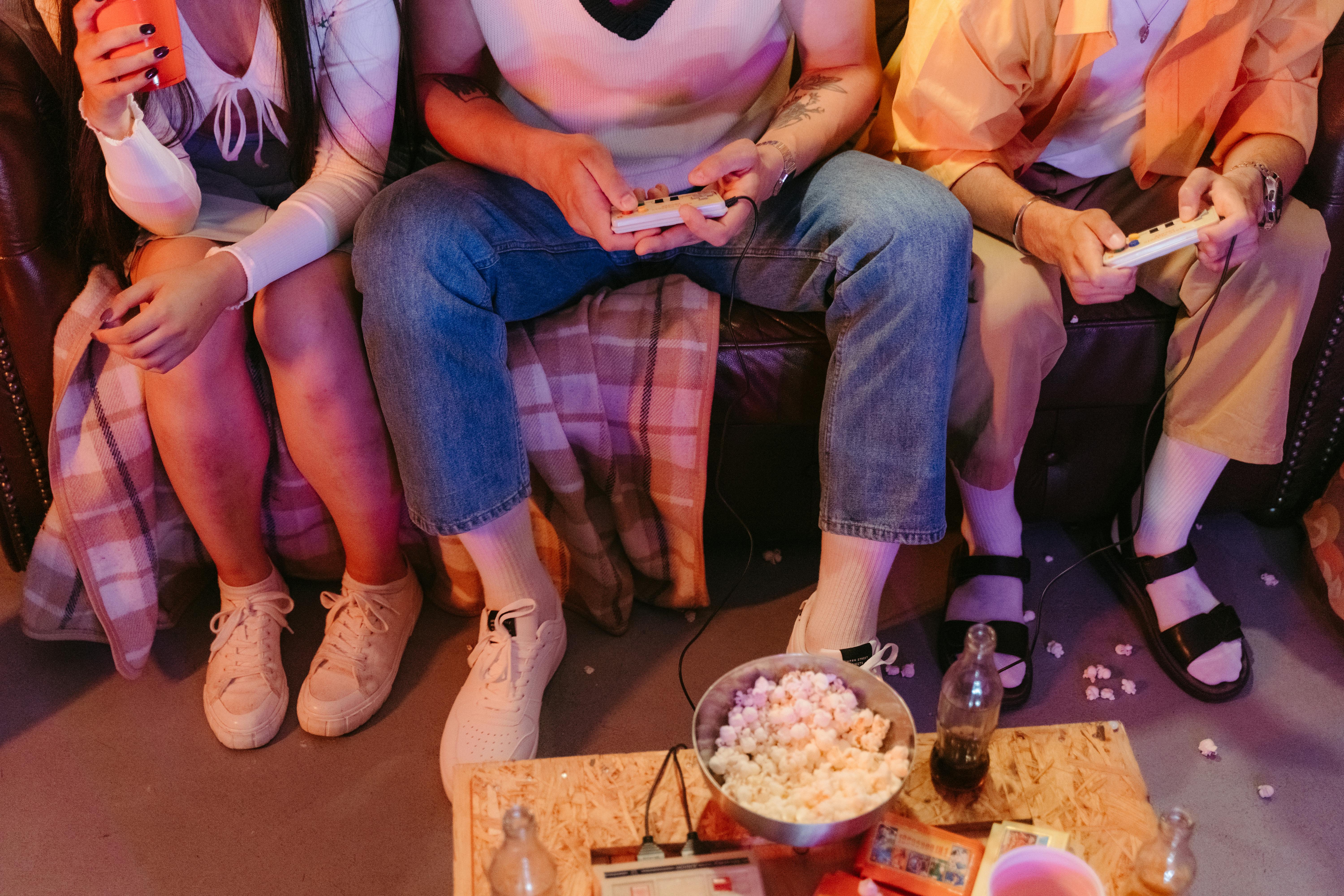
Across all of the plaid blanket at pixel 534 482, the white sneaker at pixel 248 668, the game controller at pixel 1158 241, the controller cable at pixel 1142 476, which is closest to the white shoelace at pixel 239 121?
the plaid blanket at pixel 534 482

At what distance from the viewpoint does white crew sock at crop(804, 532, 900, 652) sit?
124 centimetres

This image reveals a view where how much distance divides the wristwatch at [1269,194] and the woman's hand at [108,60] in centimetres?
124

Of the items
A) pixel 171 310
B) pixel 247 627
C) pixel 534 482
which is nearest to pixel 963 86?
pixel 534 482

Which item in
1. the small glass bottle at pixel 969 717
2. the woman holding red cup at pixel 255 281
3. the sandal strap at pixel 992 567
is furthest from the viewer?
the sandal strap at pixel 992 567

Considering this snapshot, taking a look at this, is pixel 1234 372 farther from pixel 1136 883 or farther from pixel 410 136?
pixel 410 136

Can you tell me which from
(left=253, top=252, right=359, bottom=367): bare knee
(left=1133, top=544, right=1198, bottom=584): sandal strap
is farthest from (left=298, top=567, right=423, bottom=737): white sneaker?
(left=1133, top=544, right=1198, bottom=584): sandal strap

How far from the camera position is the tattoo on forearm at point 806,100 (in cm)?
133

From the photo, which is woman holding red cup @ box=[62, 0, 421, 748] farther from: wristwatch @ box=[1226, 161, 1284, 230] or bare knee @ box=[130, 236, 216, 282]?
wristwatch @ box=[1226, 161, 1284, 230]

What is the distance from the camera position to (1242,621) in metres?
1.48

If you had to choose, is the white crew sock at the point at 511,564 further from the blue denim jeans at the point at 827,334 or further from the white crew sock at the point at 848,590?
the white crew sock at the point at 848,590

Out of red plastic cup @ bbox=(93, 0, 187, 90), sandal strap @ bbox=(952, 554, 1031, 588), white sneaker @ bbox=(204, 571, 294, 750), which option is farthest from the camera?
sandal strap @ bbox=(952, 554, 1031, 588)

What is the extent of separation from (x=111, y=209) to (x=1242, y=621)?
1619 mm

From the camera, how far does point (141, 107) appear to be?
1246 millimetres

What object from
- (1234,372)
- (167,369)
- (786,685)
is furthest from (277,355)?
(1234,372)
